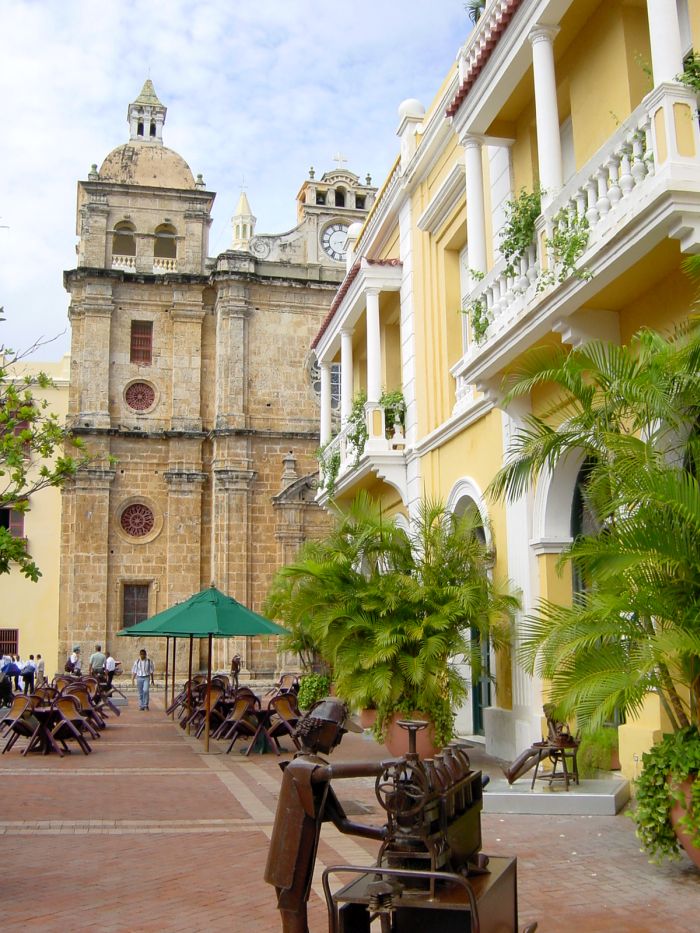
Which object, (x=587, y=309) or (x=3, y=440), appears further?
(x=3, y=440)

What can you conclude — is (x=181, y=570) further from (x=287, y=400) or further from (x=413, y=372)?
(x=413, y=372)

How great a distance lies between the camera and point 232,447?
33312 millimetres

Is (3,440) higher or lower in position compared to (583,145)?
lower

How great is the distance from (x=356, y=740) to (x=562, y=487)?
706cm

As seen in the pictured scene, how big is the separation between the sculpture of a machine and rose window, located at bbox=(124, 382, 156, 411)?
31.2 m

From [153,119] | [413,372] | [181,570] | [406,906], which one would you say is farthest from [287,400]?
[406,906]

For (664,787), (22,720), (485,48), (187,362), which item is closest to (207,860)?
(664,787)

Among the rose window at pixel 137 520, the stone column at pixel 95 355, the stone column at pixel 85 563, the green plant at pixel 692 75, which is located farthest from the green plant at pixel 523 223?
the stone column at pixel 95 355

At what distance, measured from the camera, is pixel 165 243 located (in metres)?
35.9

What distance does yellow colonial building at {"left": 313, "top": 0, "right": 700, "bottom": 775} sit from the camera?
26.9ft

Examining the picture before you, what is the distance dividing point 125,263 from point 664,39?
94.2ft

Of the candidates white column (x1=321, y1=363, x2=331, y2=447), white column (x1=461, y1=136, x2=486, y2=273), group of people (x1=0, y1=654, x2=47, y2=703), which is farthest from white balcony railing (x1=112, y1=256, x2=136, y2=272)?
white column (x1=461, y1=136, x2=486, y2=273)

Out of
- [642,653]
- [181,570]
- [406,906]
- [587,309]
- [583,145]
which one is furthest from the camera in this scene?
[181,570]

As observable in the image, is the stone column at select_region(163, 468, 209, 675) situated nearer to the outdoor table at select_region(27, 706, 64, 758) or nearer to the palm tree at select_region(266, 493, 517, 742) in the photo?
the outdoor table at select_region(27, 706, 64, 758)
